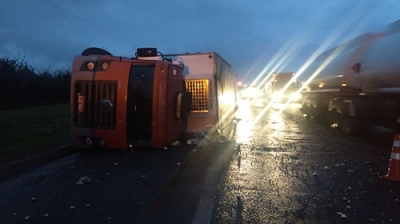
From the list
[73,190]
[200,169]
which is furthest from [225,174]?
[73,190]

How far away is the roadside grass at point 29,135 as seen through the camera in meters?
9.13

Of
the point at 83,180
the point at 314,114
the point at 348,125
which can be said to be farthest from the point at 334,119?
the point at 83,180

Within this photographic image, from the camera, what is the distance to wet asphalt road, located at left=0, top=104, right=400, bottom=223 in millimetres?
5285

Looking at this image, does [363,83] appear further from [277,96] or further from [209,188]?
[277,96]

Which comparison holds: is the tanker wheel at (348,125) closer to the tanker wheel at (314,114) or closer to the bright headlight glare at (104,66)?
the tanker wheel at (314,114)

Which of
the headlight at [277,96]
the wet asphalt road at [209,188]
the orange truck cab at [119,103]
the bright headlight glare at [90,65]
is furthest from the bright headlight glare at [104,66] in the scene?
the headlight at [277,96]

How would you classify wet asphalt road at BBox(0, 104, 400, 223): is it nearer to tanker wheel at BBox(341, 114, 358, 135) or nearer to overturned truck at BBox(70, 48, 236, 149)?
overturned truck at BBox(70, 48, 236, 149)

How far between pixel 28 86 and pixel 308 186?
22.1 metres

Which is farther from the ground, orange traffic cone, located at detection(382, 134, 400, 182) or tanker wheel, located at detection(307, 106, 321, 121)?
tanker wheel, located at detection(307, 106, 321, 121)

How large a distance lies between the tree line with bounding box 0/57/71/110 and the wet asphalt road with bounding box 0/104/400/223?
48.9 ft

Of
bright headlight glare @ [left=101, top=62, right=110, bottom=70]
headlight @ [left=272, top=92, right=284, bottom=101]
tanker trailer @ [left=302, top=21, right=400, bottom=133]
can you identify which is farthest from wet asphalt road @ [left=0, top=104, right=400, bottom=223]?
headlight @ [left=272, top=92, right=284, bottom=101]

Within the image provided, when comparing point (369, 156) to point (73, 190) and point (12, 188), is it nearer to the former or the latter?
point (73, 190)

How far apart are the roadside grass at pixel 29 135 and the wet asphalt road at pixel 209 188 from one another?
77 centimetres

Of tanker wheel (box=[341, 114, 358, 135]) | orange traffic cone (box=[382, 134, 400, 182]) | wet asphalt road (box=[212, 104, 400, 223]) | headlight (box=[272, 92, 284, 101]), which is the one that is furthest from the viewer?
headlight (box=[272, 92, 284, 101])
